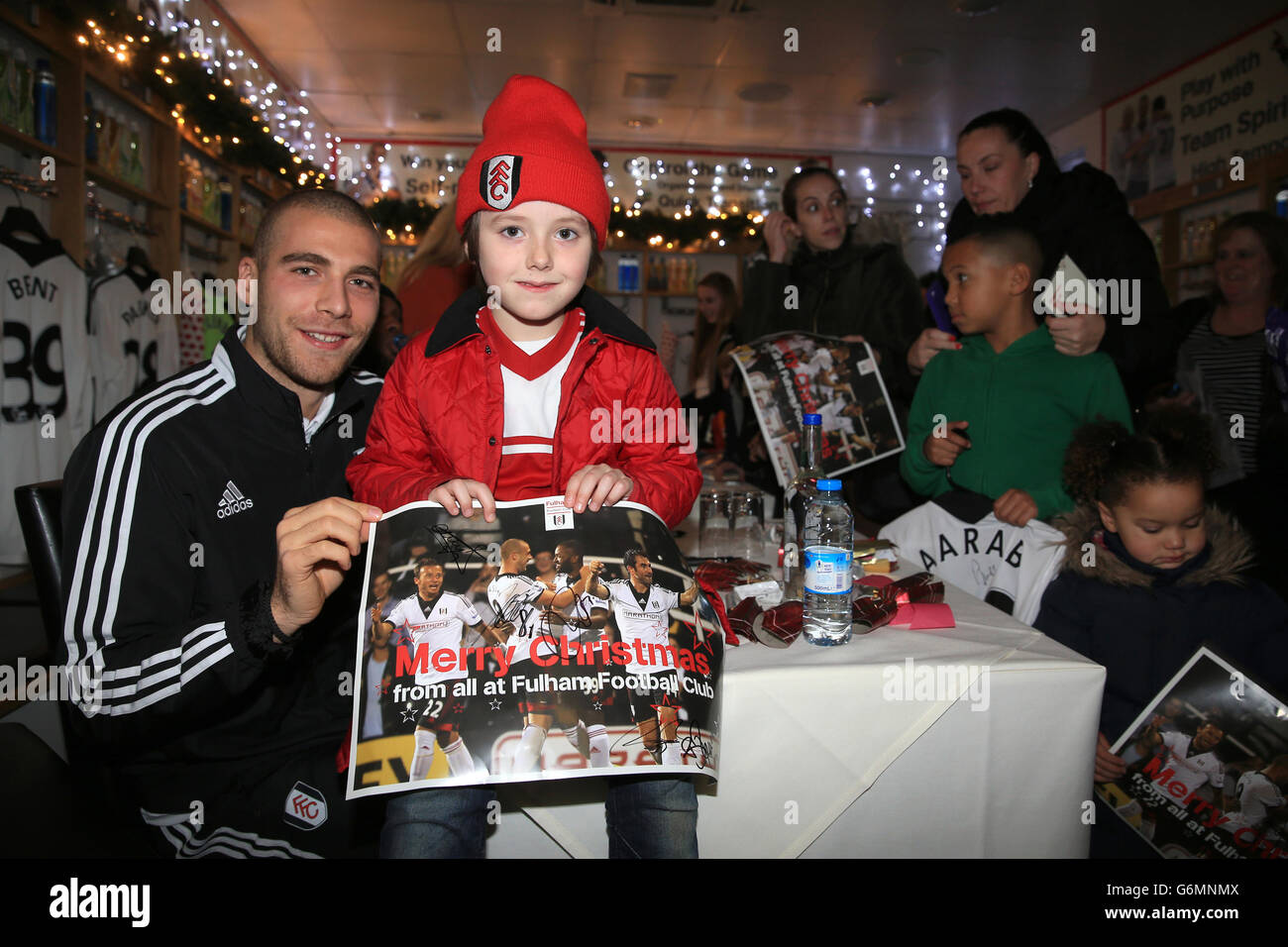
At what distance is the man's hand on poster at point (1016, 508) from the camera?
2.06 metres

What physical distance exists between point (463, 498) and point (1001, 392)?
1816mm

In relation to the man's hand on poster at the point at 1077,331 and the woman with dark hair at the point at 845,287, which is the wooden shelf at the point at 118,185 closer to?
the woman with dark hair at the point at 845,287

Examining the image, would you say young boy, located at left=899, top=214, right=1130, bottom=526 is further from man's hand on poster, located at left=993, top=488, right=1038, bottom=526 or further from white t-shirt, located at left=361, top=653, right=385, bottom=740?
white t-shirt, located at left=361, top=653, right=385, bottom=740

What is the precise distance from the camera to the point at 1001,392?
93.5 inches

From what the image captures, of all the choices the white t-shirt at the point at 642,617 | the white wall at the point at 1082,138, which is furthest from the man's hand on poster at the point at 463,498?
the white wall at the point at 1082,138

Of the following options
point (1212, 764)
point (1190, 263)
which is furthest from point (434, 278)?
point (1190, 263)

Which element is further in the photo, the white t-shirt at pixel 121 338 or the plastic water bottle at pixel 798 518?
the white t-shirt at pixel 121 338

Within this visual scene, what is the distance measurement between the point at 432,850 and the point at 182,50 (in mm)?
5638

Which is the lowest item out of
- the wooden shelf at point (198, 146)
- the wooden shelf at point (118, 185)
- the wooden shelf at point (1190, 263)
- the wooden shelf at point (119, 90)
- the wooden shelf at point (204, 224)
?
the wooden shelf at point (1190, 263)

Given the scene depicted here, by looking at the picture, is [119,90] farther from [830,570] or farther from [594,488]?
[830,570]

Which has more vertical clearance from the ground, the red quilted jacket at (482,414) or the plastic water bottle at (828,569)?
the red quilted jacket at (482,414)

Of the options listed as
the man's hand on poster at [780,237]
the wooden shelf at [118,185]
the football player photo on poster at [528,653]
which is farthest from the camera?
the wooden shelf at [118,185]

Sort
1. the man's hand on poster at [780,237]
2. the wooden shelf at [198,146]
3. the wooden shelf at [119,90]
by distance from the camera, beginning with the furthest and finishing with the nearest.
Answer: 1. the wooden shelf at [198,146]
2. the wooden shelf at [119,90]
3. the man's hand on poster at [780,237]

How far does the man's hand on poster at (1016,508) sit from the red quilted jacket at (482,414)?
3.22ft
